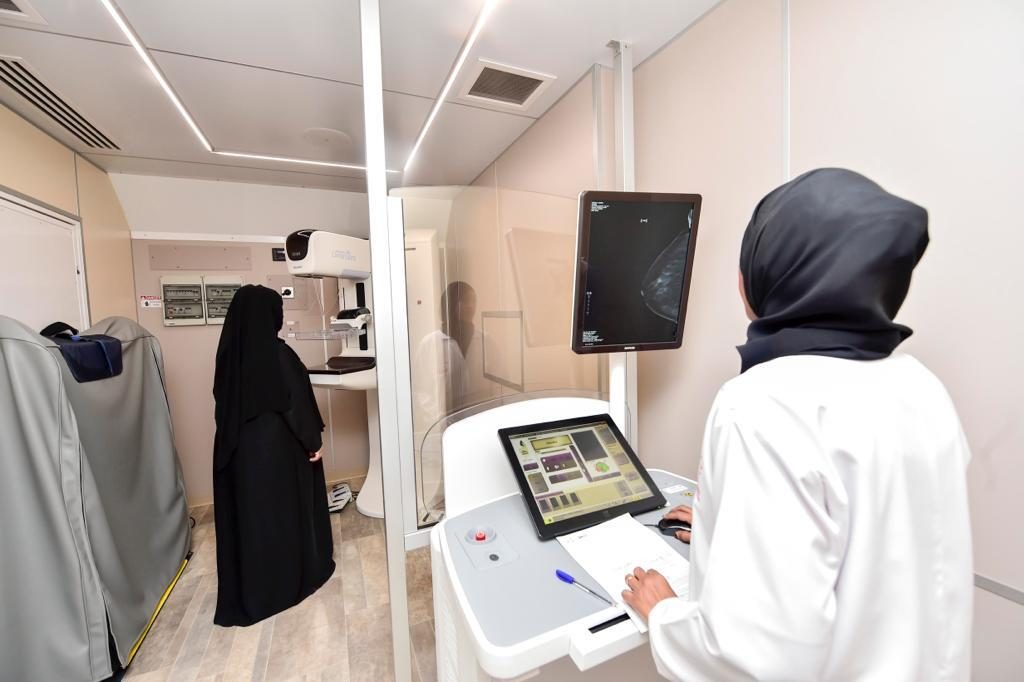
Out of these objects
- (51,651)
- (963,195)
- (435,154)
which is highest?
(435,154)

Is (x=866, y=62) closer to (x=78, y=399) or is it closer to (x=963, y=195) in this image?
(x=963, y=195)

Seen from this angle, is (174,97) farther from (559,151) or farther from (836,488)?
(836,488)

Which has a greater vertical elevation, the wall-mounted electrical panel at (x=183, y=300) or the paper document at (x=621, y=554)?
the wall-mounted electrical panel at (x=183, y=300)

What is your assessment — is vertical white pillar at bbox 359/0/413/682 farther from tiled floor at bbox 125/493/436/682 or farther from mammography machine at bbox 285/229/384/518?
mammography machine at bbox 285/229/384/518

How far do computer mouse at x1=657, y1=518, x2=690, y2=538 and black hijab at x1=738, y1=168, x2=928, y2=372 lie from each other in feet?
1.80

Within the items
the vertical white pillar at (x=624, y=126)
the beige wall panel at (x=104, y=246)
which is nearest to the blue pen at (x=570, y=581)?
the vertical white pillar at (x=624, y=126)

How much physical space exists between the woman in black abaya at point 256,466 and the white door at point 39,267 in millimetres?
945

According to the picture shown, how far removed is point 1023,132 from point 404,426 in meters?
1.61

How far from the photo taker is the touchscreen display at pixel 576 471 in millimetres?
1104

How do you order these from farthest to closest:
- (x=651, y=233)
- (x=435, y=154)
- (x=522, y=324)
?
(x=435, y=154) < (x=522, y=324) < (x=651, y=233)

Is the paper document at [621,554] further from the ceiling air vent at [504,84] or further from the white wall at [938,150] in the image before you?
the ceiling air vent at [504,84]

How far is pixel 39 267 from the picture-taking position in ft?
6.85

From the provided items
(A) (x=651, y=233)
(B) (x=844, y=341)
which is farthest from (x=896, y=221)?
(A) (x=651, y=233)

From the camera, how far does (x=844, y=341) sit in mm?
646
